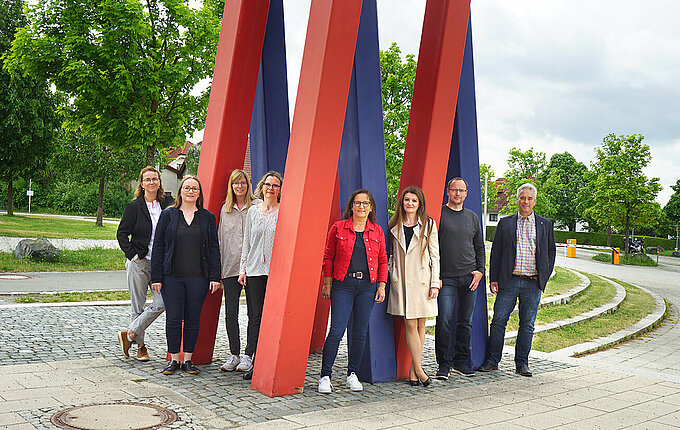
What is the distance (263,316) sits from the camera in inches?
225

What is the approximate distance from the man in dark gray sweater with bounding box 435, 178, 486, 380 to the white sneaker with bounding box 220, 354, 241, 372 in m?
2.13

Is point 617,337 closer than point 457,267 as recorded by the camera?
No

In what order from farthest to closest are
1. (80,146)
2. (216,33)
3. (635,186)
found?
1. (80,146)
2. (635,186)
3. (216,33)

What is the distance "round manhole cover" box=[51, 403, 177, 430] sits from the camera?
14.3ft

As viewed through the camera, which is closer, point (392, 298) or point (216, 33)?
point (392, 298)

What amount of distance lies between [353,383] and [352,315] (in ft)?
2.10

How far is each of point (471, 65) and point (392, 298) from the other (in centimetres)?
Result: 299

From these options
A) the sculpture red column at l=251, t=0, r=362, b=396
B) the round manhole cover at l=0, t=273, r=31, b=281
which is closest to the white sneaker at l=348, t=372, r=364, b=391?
the sculpture red column at l=251, t=0, r=362, b=396

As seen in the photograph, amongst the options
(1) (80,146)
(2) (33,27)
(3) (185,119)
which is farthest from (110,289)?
(1) (80,146)

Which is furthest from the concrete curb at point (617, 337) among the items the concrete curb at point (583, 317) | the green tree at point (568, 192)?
the green tree at point (568, 192)

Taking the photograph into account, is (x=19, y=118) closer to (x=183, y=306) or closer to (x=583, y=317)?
(x=183, y=306)

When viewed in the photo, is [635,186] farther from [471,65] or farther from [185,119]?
[471,65]

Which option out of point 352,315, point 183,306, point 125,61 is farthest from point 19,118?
point 352,315

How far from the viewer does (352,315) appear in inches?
233
